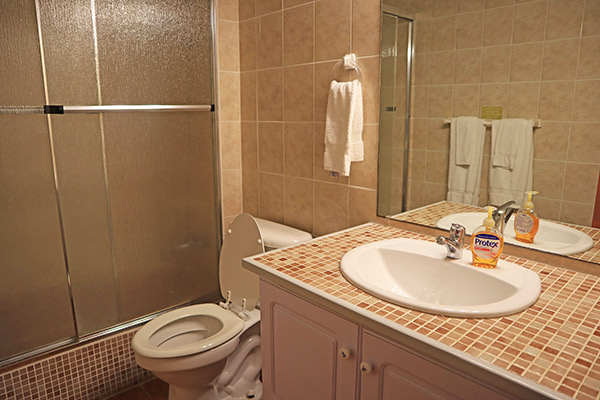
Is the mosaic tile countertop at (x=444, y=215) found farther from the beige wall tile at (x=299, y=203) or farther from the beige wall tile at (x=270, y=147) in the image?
the beige wall tile at (x=270, y=147)

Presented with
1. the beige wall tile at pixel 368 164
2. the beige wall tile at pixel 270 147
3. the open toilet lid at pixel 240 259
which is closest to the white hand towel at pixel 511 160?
the beige wall tile at pixel 368 164

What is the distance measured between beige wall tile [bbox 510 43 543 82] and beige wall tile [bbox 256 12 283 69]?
3.62 ft

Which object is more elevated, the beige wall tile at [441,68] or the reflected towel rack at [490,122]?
the beige wall tile at [441,68]

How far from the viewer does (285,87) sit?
6.66 ft

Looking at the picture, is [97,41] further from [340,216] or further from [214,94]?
[340,216]

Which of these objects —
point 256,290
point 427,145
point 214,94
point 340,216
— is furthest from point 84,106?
point 427,145

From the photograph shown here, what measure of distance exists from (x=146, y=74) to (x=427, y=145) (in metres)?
1.32

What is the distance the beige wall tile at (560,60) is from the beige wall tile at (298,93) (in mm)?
968

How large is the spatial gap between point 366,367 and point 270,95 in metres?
1.49

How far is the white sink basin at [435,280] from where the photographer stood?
3.21 feet

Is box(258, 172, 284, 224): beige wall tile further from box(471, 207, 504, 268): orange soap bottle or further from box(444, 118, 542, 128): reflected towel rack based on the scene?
box(471, 207, 504, 268): orange soap bottle

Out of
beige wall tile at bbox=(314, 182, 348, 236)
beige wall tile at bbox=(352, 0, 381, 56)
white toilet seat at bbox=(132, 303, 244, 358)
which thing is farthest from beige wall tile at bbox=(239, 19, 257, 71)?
white toilet seat at bbox=(132, 303, 244, 358)

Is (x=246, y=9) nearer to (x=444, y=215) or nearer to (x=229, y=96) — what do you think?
(x=229, y=96)

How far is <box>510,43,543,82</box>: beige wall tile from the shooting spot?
1.20m
